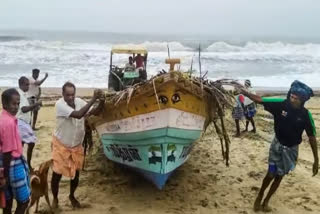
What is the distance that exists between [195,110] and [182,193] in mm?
1430

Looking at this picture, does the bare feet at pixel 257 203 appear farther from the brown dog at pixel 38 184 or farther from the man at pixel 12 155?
the man at pixel 12 155

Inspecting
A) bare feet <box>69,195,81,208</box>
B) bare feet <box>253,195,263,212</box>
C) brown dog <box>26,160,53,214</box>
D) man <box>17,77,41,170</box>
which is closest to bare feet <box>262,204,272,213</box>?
bare feet <box>253,195,263,212</box>

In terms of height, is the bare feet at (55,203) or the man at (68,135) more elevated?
the man at (68,135)

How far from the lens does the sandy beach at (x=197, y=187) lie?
6.06 metres

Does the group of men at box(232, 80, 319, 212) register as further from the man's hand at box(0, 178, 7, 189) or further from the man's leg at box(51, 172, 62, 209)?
the man's hand at box(0, 178, 7, 189)

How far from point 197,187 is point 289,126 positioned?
76.0 inches

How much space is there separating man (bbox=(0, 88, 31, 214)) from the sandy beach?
4.63 ft

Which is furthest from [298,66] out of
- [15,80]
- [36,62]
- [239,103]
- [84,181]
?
[84,181]

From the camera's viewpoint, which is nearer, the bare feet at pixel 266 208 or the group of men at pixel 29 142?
the group of men at pixel 29 142

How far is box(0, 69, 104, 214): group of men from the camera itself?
406 centimetres

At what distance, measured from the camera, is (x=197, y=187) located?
6.88 m

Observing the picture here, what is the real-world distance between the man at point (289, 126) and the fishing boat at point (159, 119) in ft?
2.44

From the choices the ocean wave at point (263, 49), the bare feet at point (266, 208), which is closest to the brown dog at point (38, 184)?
the bare feet at point (266, 208)

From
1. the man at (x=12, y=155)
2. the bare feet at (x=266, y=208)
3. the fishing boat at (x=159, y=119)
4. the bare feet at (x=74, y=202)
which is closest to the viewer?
the man at (x=12, y=155)
